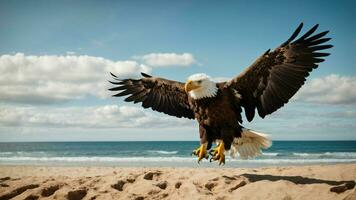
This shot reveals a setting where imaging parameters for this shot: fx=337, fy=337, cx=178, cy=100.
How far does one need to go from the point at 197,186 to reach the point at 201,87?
1.62 m

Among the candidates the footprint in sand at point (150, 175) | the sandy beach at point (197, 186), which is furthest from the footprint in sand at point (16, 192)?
the footprint in sand at point (150, 175)

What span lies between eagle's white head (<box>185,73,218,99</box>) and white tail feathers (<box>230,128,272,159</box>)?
1197mm

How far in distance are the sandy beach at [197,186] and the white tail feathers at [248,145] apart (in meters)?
0.76

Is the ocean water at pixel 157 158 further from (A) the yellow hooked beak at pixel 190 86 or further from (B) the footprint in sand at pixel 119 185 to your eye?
(B) the footprint in sand at pixel 119 185

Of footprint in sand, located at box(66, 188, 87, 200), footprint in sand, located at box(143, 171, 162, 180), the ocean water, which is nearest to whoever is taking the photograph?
footprint in sand, located at box(66, 188, 87, 200)

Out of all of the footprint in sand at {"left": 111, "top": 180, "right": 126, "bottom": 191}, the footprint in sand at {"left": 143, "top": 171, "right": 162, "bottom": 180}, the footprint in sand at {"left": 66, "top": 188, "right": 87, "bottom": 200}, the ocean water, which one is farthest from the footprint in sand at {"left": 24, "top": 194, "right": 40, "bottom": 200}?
the ocean water

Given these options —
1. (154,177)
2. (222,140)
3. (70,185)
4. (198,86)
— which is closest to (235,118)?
(222,140)

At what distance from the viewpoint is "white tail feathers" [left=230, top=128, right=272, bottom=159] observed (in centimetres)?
632

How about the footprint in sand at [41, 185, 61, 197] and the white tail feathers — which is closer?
the footprint in sand at [41, 185, 61, 197]

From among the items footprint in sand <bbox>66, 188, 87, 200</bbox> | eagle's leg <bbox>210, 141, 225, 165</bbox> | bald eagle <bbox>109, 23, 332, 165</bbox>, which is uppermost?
bald eagle <bbox>109, 23, 332, 165</bbox>

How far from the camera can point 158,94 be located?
7.08m

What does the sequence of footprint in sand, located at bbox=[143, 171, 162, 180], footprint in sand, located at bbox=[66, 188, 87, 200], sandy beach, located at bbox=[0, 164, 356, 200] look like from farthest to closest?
footprint in sand, located at bbox=[143, 171, 162, 180] < footprint in sand, located at bbox=[66, 188, 87, 200] < sandy beach, located at bbox=[0, 164, 356, 200]

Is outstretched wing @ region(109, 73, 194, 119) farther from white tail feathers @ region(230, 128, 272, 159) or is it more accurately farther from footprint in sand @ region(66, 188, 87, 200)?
footprint in sand @ region(66, 188, 87, 200)

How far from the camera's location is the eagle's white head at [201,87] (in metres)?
5.66
